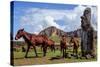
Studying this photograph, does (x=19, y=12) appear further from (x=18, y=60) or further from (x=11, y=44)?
(x=18, y=60)

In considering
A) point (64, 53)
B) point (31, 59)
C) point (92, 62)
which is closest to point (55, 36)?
point (64, 53)

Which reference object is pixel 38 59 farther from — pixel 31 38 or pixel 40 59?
pixel 31 38

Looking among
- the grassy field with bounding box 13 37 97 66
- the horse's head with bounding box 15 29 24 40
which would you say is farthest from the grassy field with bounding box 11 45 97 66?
the horse's head with bounding box 15 29 24 40

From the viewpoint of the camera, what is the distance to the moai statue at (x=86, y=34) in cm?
203

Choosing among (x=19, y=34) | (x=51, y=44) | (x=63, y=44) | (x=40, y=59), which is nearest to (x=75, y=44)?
(x=63, y=44)

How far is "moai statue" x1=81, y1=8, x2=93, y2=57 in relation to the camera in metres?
2.03

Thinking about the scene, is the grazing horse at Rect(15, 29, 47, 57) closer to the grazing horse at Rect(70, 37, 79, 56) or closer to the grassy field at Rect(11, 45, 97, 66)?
the grassy field at Rect(11, 45, 97, 66)

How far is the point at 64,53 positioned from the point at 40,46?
0.23 metres

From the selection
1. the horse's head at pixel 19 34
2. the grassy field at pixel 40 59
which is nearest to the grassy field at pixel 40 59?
the grassy field at pixel 40 59

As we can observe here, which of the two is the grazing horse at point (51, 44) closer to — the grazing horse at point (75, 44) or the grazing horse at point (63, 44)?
the grazing horse at point (63, 44)

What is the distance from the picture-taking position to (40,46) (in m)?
1.88

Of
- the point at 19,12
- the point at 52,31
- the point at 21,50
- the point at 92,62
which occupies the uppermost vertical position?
the point at 19,12

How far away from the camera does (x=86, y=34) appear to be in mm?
2047
